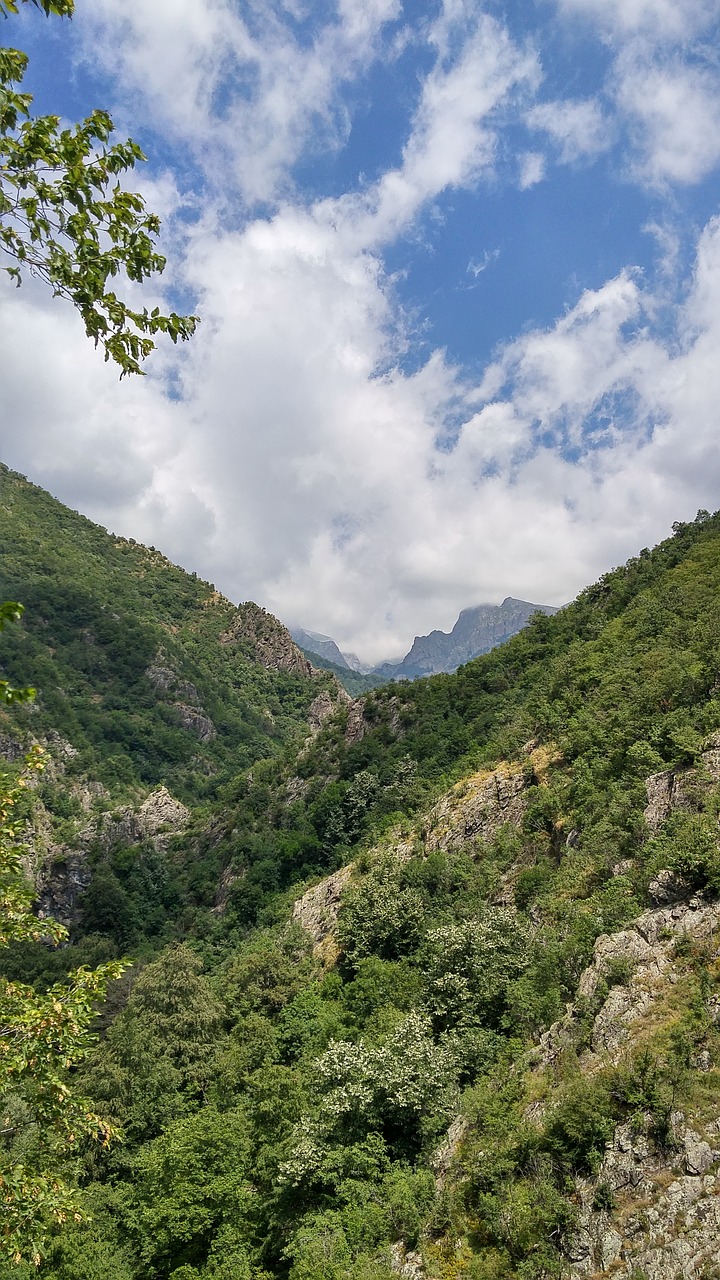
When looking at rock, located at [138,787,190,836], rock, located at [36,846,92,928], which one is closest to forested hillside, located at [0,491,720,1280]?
rock, located at [36,846,92,928]

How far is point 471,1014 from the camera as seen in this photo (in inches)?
761

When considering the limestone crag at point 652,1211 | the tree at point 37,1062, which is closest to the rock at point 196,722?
the limestone crag at point 652,1211

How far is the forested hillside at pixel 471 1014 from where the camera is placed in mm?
11141

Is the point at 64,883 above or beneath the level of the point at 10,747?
beneath

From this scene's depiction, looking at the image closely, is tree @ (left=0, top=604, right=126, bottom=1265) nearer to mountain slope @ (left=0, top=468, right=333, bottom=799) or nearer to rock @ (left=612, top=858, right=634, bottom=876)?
rock @ (left=612, top=858, right=634, bottom=876)

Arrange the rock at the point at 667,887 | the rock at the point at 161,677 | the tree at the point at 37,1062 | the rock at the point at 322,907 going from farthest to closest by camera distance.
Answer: the rock at the point at 161,677, the rock at the point at 322,907, the rock at the point at 667,887, the tree at the point at 37,1062

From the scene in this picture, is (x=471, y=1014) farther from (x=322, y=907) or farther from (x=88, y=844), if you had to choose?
(x=88, y=844)

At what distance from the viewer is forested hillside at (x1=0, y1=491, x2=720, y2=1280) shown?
11141mm

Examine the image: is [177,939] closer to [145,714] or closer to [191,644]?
[145,714]

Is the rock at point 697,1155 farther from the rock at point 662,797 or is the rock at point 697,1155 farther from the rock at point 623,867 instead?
the rock at point 662,797

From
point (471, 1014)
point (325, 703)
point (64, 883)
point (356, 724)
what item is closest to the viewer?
point (471, 1014)

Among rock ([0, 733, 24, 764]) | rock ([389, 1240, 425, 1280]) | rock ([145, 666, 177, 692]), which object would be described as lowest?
rock ([389, 1240, 425, 1280])

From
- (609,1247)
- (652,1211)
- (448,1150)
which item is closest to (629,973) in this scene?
(652,1211)

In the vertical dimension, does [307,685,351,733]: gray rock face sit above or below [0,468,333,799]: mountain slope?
below
